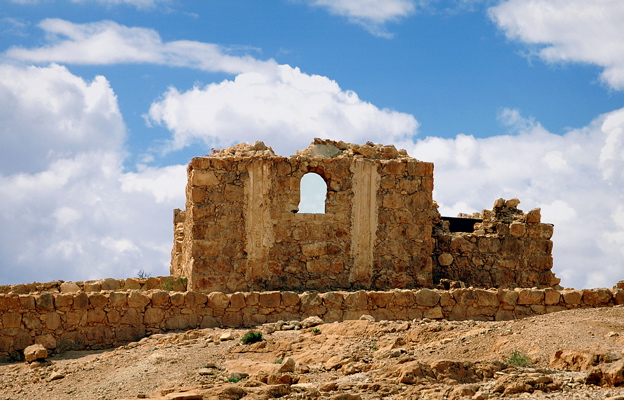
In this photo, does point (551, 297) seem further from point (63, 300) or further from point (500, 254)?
point (63, 300)

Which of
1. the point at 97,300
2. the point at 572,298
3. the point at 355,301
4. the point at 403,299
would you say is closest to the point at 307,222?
the point at 355,301

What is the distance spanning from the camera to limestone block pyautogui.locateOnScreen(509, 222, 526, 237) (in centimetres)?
1886

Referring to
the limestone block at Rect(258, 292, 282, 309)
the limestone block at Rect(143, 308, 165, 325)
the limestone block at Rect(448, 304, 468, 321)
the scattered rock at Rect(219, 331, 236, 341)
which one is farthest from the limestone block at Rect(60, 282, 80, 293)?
the limestone block at Rect(448, 304, 468, 321)

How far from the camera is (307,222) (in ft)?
56.4

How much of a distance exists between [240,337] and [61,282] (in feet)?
21.7

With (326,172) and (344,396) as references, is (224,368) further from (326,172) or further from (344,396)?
(326,172)

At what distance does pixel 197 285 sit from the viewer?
16.8 meters

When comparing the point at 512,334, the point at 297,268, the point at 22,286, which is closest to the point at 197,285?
the point at 297,268

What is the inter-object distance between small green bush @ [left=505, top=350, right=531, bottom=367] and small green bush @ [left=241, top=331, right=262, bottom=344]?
164 inches

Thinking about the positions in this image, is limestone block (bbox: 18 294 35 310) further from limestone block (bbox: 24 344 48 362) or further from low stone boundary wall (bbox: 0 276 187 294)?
low stone boundary wall (bbox: 0 276 187 294)

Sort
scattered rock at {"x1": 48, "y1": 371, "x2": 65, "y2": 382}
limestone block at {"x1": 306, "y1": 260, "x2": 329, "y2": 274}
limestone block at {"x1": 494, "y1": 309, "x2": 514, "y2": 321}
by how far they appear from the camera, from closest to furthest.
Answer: scattered rock at {"x1": 48, "y1": 371, "x2": 65, "y2": 382} → limestone block at {"x1": 494, "y1": 309, "x2": 514, "y2": 321} → limestone block at {"x1": 306, "y1": 260, "x2": 329, "y2": 274}

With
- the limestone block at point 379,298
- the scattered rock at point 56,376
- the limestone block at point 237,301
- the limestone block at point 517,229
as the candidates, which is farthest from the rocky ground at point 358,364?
the limestone block at point 517,229

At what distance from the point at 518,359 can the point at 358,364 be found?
1.98 metres

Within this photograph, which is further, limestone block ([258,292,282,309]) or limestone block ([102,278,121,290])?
limestone block ([102,278,121,290])
